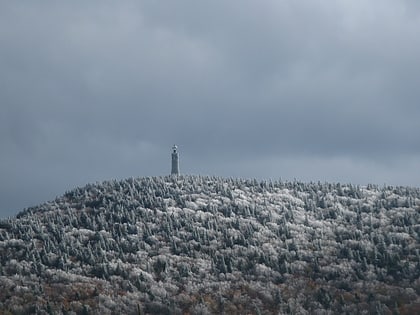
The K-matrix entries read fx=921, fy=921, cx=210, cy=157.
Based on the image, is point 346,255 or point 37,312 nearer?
point 37,312

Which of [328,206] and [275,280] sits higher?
[328,206]

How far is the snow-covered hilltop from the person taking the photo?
10056 cm

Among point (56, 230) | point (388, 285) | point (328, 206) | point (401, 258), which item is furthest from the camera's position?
point (328, 206)

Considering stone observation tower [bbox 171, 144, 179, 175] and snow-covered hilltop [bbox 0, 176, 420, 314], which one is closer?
snow-covered hilltop [bbox 0, 176, 420, 314]

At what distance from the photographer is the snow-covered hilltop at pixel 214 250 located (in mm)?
100562

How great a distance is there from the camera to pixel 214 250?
393ft

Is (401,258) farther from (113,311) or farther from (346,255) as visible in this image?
(113,311)

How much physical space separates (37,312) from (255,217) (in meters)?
48.2

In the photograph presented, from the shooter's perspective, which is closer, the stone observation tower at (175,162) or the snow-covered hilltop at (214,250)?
the snow-covered hilltop at (214,250)

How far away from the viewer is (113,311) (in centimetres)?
9794

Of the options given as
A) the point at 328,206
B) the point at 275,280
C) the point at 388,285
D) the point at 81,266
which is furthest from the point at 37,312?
the point at 328,206

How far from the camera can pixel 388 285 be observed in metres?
104

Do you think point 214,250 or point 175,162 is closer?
point 214,250

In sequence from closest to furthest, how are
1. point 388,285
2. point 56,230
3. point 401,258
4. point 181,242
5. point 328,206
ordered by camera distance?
1. point 388,285
2. point 401,258
3. point 181,242
4. point 56,230
5. point 328,206
